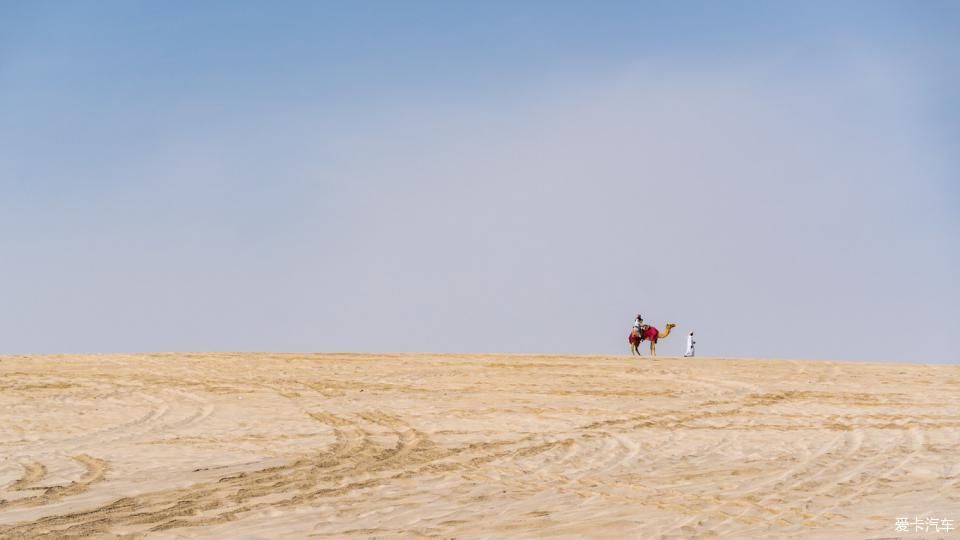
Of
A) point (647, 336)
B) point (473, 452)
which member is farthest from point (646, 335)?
point (473, 452)

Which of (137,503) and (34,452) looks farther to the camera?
(34,452)

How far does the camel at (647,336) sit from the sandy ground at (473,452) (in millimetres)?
5838

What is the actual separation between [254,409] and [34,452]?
545 cm

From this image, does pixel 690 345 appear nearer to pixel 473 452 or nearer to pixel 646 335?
pixel 646 335

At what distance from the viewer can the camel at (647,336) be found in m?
32.8

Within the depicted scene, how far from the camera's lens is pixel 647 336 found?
108 feet

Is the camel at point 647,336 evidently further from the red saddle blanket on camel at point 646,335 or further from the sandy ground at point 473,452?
the sandy ground at point 473,452

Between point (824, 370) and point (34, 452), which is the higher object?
point (824, 370)

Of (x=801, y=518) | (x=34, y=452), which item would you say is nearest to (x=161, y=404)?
(x=34, y=452)

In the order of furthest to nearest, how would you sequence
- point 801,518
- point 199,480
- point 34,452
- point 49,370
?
point 49,370 < point 34,452 < point 199,480 < point 801,518

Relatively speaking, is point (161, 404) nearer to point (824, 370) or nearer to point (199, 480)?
point (199, 480)

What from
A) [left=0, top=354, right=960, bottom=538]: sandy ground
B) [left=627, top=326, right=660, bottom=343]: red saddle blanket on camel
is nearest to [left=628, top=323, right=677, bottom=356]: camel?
[left=627, top=326, right=660, bottom=343]: red saddle blanket on camel

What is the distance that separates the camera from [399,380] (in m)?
24.7

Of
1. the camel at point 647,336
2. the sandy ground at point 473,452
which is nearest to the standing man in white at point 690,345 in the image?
the camel at point 647,336
